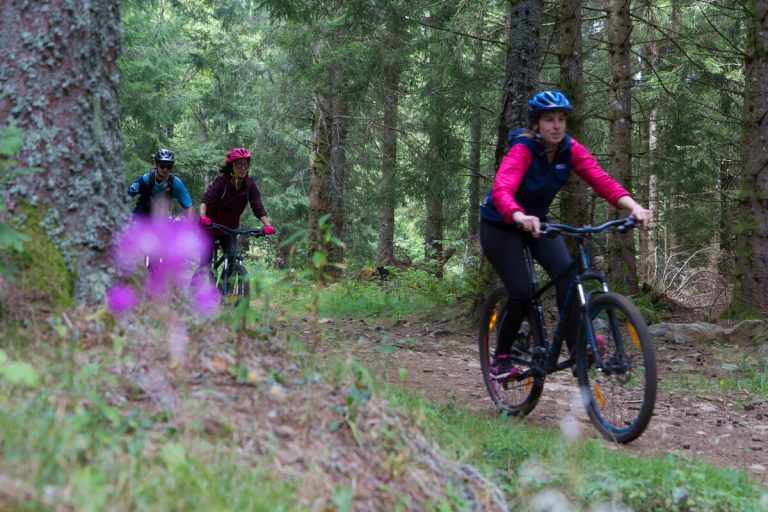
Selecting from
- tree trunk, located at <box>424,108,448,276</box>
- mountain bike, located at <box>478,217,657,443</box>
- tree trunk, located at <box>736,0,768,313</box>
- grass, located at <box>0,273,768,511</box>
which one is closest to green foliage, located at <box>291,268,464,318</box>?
tree trunk, located at <box>424,108,448,276</box>

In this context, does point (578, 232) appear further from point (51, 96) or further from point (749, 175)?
point (749, 175)

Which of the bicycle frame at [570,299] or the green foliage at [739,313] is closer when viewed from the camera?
the bicycle frame at [570,299]

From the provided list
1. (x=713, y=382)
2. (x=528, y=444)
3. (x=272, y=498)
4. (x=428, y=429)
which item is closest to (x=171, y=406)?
(x=272, y=498)

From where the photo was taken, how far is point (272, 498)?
2533 mm

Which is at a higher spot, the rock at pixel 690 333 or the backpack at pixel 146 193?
the backpack at pixel 146 193

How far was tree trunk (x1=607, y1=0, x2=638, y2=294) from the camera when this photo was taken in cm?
1161

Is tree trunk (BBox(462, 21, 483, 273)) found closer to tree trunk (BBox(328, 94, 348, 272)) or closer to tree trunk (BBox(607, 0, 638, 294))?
tree trunk (BBox(328, 94, 348, 272))

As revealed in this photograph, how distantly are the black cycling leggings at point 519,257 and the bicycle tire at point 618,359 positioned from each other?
431mm

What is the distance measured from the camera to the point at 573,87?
9.71 metres

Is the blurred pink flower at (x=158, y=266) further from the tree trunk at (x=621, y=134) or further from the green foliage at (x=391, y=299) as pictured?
the tree trunk at (x=621, y=134)

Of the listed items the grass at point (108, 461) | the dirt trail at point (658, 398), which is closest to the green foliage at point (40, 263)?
the grass at point (108, 461)

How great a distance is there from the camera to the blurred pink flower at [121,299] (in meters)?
3.86

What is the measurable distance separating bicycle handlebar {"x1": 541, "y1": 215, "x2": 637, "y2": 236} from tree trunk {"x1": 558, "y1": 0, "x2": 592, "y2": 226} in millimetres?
5191

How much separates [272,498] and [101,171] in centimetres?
236
